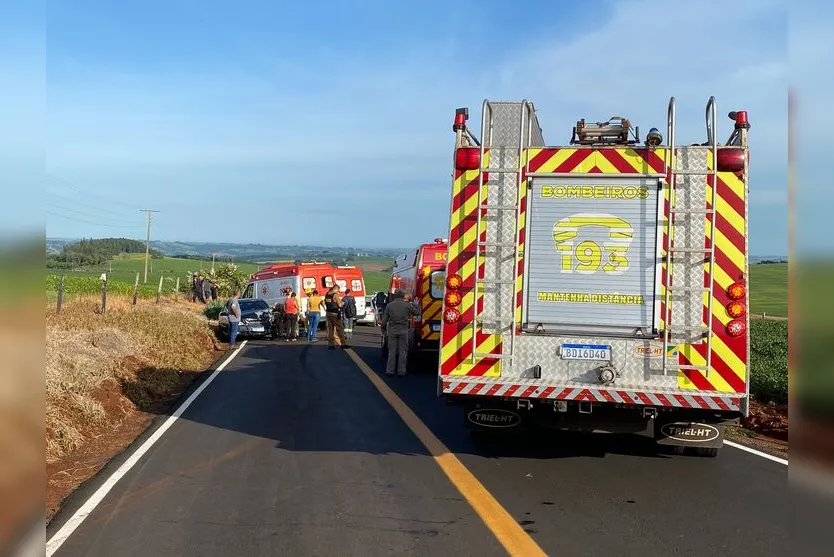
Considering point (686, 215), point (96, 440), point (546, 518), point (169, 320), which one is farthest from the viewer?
point (169, 320)

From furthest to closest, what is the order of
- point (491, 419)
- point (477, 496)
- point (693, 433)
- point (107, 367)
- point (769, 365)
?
point (769, 365) < point (107, 367) < point (491, 419) < point (693, 433) < point (477, 496)

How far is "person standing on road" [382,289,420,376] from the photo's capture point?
16.1 metres

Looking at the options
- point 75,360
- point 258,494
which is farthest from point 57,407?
point 258,494

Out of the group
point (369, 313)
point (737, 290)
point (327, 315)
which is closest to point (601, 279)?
point (737, 290)

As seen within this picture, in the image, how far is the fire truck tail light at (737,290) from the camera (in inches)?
284

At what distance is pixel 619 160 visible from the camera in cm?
758

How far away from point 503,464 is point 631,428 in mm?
1362

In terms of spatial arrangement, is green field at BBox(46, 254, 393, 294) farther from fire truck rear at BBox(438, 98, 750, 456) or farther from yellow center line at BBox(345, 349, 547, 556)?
fire truck rear at BBox(438, 98, 750, 456)

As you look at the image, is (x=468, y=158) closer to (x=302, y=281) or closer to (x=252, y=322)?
(x=252, y=322)

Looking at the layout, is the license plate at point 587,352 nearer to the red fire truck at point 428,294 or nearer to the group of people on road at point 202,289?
the red fire truck at point 428,294

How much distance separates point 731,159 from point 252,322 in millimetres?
21557

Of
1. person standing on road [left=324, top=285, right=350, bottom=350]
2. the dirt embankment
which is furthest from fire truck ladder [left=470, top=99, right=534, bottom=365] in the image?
person standing on road [left=324, top=285, right=350, bottom=350]

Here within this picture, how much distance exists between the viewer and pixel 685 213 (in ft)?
24.0
